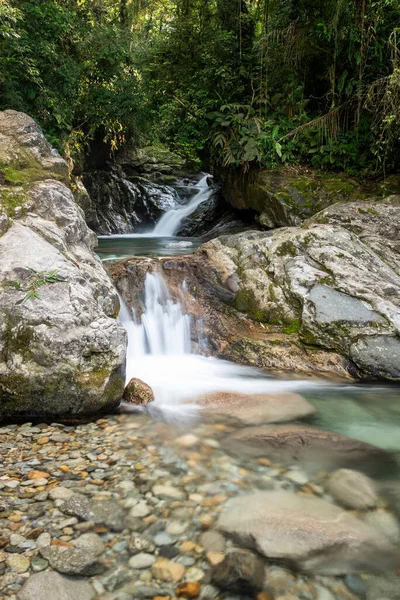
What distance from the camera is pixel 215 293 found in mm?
5809

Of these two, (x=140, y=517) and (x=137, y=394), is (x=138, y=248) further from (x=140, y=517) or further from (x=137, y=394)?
(x=140, y=517)

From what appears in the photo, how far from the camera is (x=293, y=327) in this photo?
5289 millimetres

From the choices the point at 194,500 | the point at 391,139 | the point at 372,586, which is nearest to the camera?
the point at 372,586

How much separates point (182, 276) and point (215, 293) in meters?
0.51

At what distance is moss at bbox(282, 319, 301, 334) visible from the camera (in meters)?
5.27

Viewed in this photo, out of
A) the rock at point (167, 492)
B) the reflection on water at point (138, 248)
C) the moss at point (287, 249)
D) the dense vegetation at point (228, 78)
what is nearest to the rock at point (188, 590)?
the rock at point (167, 492)

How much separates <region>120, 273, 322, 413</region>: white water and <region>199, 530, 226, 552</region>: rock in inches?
65.9

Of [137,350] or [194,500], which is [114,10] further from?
[194,500]

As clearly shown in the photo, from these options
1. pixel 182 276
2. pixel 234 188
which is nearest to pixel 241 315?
pixel 182 276

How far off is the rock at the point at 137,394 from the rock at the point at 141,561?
1889mm

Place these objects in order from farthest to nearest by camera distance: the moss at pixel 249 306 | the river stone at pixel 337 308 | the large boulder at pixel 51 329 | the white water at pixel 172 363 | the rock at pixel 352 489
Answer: the moss at pixel 249 306 < the river stone at pixel 337 308 < the white water at pixel 172 363 < the large boulder at pixel 51 329 < the rock at pixel 352 489

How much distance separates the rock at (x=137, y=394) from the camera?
4.09 meters

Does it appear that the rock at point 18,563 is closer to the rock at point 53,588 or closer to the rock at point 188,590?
the rock at point 53,588

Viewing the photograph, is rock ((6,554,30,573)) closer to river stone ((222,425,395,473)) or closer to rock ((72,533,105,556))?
rock ((72,533,105,556))
